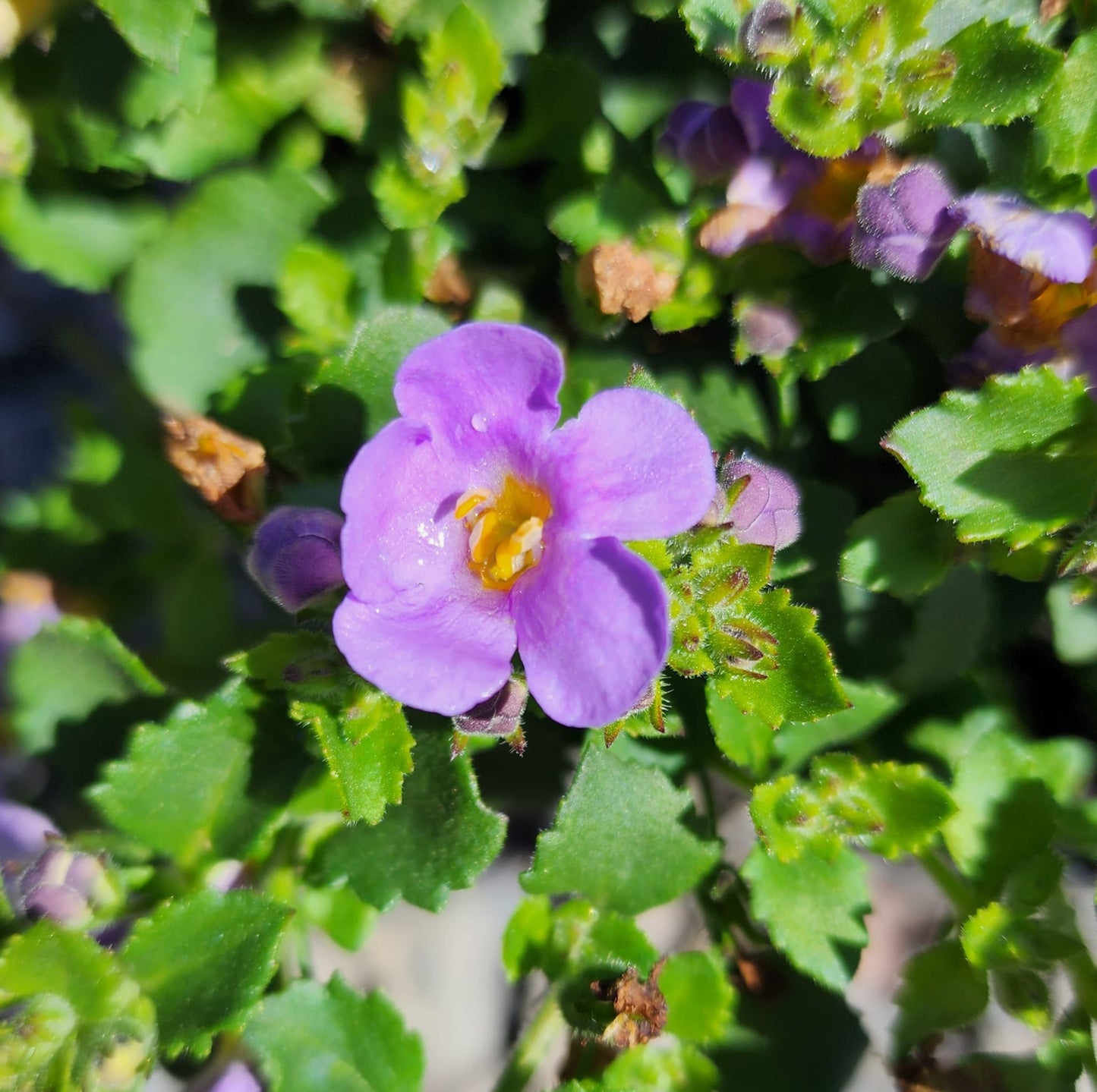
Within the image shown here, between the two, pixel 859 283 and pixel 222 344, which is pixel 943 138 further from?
pixel 222 344

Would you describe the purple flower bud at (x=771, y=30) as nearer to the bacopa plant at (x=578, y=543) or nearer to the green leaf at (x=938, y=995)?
the bacopa plant at (x=578, y=543)

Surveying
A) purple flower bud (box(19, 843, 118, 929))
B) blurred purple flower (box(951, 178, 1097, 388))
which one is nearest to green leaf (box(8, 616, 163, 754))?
purple flower bud (box(19, 843, 118, 929))

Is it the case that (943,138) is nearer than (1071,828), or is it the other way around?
(943,138)

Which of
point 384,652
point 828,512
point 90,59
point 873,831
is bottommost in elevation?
point 873,831

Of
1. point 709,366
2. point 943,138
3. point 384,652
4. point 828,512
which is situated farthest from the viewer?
point 709,366

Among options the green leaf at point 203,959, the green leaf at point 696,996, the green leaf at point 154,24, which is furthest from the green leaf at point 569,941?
the green leaf at point 154,24

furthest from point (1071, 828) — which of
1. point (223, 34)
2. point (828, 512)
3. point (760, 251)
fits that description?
point (223, 34)

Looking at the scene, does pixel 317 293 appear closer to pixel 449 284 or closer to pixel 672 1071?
pixel 449 284
